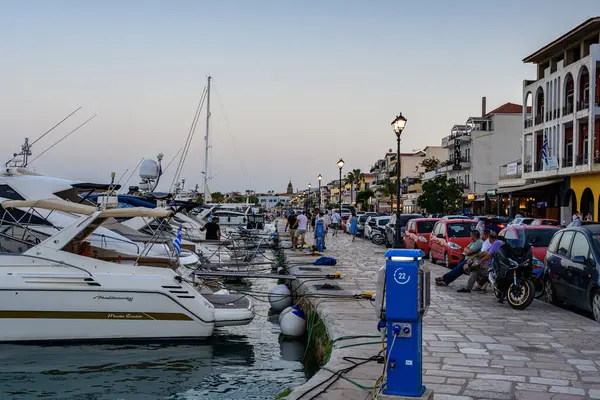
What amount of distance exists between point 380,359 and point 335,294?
6.28 metres

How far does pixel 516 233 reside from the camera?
16922mm

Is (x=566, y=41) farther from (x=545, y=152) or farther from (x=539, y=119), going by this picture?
(x=545, y=152)

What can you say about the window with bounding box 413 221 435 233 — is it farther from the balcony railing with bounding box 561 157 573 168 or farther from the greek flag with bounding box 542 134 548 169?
the greek flag with bounding box 542 134 548 169

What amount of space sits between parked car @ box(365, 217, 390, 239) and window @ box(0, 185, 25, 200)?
76.0ft

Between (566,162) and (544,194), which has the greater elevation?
(566,162)

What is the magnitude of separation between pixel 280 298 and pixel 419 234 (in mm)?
10762

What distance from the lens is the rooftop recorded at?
41.3m

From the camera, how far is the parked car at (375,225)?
3723cm

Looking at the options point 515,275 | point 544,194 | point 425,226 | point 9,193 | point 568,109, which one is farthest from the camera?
point 544,194

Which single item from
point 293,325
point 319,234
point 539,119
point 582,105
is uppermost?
point 539,119

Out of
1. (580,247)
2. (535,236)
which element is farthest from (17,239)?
(535,236)

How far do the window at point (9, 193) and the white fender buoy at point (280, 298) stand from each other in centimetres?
653

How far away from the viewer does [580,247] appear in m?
12.1

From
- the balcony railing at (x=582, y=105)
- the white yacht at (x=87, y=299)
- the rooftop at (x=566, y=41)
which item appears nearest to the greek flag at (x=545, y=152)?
the balcony railing at (x=582, y=105)
